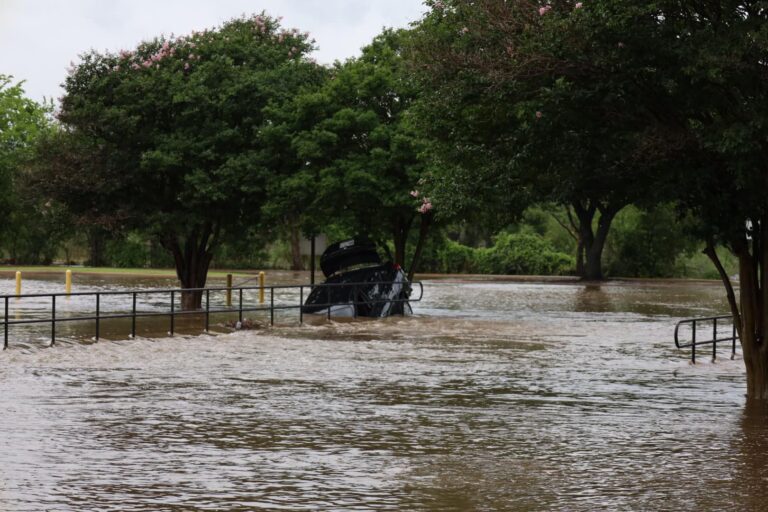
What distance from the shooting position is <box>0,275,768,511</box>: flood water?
31.2 feet

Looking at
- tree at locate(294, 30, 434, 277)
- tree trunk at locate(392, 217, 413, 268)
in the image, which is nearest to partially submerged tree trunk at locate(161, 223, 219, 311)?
tree at locate(294, 30, 434, 277)

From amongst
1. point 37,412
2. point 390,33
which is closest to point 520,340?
point 37,412

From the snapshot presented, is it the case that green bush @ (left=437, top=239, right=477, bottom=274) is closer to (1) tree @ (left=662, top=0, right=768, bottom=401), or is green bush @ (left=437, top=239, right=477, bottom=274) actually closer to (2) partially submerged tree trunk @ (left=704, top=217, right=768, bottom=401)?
(2) partially submerged tree trunk @ (left=704, top=217, right=768, bottom=401)

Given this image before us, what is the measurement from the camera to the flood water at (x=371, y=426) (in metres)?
9.52

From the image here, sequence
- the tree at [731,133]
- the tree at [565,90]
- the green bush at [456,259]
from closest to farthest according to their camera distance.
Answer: the tree at [731,133], the tree at [565,90], the green bush at [456,259]

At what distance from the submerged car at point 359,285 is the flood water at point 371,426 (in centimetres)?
689

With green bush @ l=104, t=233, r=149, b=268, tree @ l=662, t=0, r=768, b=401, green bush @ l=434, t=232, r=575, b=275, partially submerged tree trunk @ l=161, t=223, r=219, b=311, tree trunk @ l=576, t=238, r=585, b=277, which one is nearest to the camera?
tree @ l=662, t=0, r=768, b=401

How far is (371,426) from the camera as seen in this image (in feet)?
42.4

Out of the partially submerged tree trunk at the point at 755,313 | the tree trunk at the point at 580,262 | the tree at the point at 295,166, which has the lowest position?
the partially submerged tree trunk at the point at 755,313

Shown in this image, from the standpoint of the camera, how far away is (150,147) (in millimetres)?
35219

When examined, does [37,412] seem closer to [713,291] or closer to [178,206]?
[178,206]

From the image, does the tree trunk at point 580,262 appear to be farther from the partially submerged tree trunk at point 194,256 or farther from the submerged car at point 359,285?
the submerged car at point 359,285

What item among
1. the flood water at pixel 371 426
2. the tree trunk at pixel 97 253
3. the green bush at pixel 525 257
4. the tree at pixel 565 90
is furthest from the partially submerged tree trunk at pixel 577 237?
the tree at pixel 565 90

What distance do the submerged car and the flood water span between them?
6.89 metres
